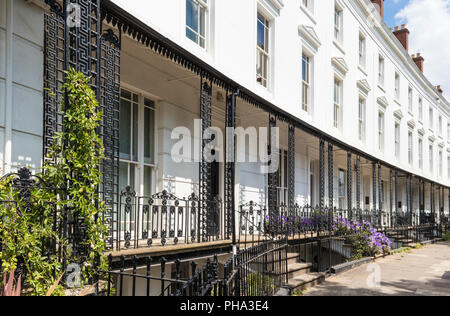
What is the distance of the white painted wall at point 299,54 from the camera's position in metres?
8.52

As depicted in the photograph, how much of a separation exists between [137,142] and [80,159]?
149 inches

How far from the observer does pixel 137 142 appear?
26.3 feet

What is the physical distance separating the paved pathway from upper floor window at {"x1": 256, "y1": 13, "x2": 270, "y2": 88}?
5.34m

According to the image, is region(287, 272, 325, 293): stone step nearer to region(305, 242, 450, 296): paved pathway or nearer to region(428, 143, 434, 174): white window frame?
region(305, 242, 450, 296): paved pathway

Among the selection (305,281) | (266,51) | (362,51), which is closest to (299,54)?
(266,51)

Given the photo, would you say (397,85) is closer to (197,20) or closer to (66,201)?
(197,20)

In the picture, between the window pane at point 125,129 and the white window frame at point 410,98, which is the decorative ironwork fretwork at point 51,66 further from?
the white window frame at point 410,98

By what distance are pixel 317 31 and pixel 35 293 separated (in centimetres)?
1245

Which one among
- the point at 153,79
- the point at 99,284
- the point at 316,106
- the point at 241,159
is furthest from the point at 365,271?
the point at 99,284

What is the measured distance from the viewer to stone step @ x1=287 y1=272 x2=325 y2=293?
7.36m

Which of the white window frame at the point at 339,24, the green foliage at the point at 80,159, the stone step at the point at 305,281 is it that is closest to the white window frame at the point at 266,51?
the stone step at the point at 305,281

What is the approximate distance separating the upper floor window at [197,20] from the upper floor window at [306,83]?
523 cm

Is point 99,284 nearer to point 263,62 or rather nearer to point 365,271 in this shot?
point 365,271

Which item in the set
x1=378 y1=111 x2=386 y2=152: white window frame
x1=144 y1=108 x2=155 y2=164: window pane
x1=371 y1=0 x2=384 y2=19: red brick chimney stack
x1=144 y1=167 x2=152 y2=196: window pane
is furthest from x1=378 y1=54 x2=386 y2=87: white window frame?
x1=144 y1=167 x2=152 y2=196: window pane
